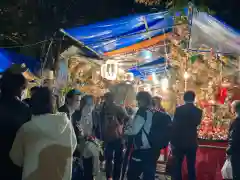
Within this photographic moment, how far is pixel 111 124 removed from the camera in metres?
7.27

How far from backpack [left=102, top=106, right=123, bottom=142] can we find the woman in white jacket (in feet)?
11.7

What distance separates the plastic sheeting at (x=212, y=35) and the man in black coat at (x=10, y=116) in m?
4.58

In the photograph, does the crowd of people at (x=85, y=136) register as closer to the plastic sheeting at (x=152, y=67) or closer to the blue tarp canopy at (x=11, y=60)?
the blue tarp canopy at (x=11, y=60)

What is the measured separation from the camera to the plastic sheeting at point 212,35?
743 centimetres

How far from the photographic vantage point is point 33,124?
346 centimetres

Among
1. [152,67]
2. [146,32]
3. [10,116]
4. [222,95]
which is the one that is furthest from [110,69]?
[10,116]

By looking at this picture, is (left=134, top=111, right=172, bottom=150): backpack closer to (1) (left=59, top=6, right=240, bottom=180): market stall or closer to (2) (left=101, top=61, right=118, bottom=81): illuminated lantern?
(1) (left=59, top=6, right=240, bottom=180): market stall

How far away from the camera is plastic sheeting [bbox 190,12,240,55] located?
24.4 feet

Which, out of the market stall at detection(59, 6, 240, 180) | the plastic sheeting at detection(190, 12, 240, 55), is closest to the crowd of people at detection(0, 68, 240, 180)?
the market stall at detection(59, 6, 240, 180)

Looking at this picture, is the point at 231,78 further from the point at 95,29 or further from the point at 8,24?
the point at 8,24

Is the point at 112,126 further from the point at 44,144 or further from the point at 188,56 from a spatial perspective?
the point at 188,56

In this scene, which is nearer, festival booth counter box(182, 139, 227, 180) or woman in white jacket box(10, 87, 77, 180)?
woman in white jacket box(10, 87, 77, 180)

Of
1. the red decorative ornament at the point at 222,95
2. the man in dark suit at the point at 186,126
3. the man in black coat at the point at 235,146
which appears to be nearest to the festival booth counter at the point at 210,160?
the man in dark suit at the point at 186,126

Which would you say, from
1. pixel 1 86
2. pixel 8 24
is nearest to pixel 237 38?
pixel 1 86
